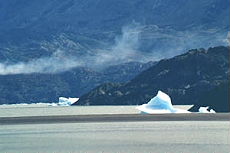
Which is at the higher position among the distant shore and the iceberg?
the iceberg

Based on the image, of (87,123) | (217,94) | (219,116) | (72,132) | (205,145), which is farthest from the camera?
(217,94)

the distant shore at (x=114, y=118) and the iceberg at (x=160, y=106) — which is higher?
the iceberg at (x=160, y=106)

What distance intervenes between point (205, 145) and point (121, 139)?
12420 mm

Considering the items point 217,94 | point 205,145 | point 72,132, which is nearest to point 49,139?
point 72,132

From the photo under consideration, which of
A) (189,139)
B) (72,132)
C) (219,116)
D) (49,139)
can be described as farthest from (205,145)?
(219,116)

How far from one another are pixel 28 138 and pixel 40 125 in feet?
108

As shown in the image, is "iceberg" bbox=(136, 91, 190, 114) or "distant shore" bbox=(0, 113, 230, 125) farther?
"iceberg" bbox=(136, 91, 190, 114)

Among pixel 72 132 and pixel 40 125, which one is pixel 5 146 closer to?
pixel 72 132

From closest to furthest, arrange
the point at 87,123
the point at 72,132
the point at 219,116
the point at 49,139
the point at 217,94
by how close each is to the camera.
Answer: the point at 49,139, the point at 72,132, the point at 219,116, the point at 87,123, the point at 217,94

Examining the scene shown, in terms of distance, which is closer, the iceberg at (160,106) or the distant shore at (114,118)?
the distant shore at (114,118)

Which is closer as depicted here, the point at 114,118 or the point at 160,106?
the point at 114,118

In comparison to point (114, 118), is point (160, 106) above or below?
above

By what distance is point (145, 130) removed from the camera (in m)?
105

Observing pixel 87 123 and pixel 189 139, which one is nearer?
pixel 189 139
